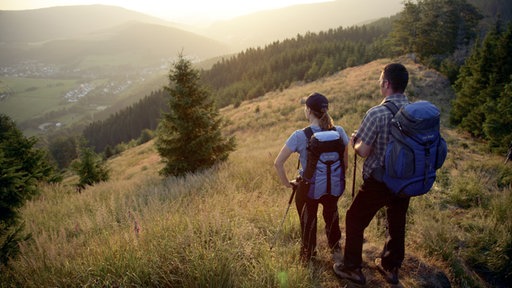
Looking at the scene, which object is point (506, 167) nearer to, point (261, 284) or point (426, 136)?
point (426, 136)

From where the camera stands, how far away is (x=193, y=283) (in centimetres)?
244

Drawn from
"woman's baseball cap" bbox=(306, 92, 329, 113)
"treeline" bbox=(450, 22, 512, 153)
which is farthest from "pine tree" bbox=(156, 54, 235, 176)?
"treeline" bbox=(450, 22, 512, 153)

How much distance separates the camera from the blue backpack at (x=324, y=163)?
287cm

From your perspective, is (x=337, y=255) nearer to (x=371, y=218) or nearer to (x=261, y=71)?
(x=371, y=218)

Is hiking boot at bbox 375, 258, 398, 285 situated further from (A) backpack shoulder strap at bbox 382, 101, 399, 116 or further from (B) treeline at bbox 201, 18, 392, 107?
(B) treeline at bbox 201, 18, 392, 107

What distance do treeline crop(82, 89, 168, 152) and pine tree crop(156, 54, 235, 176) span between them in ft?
254

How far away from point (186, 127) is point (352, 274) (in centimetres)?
814

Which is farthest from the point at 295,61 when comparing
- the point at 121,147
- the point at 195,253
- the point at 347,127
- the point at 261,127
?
the point at 195,253

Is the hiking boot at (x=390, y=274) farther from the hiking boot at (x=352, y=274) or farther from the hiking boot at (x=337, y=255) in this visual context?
the hiking boot at (x=337, y=255)

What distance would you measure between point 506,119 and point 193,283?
548 inches

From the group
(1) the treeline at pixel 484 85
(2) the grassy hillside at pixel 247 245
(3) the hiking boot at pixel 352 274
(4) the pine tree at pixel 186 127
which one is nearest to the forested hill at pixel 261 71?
(1) the treeline at pixel 484 85

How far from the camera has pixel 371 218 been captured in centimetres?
303

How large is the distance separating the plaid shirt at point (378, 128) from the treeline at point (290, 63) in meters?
40.4

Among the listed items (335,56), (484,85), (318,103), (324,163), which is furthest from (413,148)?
(335,56)
